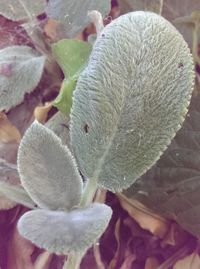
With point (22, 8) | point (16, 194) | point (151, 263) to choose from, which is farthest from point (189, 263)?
point (22, 8)

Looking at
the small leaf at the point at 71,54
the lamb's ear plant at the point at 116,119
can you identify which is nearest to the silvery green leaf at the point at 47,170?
the lamb's ear plant at the point at 116,119

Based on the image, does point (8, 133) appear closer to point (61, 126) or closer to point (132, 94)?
point (61, 126)

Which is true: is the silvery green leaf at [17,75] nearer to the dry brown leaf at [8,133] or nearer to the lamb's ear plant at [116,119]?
the dry brown leaf at [8,133]

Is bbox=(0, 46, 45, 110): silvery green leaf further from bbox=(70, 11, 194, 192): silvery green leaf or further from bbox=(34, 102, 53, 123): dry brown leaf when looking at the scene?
bbox=(70, 11, 194, 192): silvery green leaf

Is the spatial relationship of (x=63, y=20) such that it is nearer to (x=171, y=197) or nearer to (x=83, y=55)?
(x=83, y=55)

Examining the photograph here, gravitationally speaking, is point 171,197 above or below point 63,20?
below

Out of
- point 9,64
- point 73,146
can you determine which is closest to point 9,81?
point 9,64
